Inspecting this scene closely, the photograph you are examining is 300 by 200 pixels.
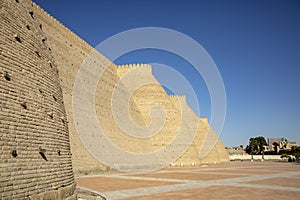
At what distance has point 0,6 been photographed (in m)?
8.43

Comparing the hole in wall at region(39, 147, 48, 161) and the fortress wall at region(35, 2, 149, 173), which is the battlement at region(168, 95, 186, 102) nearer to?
the fortress wall at region(35, 2, 149, 173)

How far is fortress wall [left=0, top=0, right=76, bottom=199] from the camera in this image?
6.87m

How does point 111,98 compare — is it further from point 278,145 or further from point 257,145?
point 278,145

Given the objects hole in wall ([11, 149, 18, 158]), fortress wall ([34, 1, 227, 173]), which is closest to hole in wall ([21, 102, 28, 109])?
hole in wall ([11, 149, 18, 158])

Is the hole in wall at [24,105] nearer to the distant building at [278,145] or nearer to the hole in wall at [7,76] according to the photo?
the hole in wall at [7,76]

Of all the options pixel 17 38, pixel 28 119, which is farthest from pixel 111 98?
pixel 28 119

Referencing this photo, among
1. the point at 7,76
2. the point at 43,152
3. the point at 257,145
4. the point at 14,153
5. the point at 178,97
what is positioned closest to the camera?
the point at 14,153

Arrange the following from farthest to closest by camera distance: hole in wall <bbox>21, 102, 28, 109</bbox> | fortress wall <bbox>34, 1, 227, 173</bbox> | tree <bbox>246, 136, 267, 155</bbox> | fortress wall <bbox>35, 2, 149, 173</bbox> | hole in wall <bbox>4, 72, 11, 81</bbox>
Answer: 1. tree <bbox>246, 136, 267, 155</bbox>
2. fortress wall <bbox>34, 1, 227, 173</bbox>
3. fortress wall <bbox>35, 2, 149, 173</bbox>
4. hole in wall <bbox>21, 102, 28, 109</bbox>
5. hole in wall <bbox>4, 72, 11, 81</bbox>

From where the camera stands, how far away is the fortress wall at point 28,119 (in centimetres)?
687

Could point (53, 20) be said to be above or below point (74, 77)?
above

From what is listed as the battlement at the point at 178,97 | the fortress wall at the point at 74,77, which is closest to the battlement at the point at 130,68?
the fortress wall at the point at 74,77

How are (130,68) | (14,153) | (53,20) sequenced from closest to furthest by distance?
1. (14,153)
2. (53,20)
3. (130,68)

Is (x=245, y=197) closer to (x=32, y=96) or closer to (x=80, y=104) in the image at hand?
(x=32, y=96)

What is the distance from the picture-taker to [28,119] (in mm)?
7879
